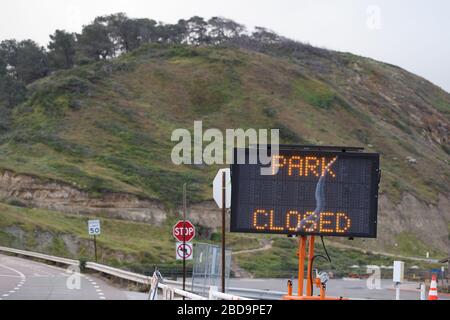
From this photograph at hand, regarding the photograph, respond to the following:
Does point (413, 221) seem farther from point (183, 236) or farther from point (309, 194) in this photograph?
point (309, 194)

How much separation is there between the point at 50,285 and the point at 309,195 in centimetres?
1638

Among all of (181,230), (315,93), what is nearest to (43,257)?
(181,230)

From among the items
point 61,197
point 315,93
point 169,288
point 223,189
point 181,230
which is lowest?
point 169,288

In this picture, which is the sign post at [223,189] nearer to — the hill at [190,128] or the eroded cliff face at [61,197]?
the eroded cliff face at [61,197]

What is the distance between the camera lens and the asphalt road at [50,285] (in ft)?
91.1

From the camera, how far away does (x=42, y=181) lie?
71.9 m

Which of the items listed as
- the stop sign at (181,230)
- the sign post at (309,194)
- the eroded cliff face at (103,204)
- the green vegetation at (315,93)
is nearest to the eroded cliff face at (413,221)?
the eroded cliff face at (103,204)

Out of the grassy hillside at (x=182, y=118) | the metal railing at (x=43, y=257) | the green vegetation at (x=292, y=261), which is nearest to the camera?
the metal railing at (x=43, y=257)

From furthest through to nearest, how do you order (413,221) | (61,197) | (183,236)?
(413,221), (61,197), (183,236)

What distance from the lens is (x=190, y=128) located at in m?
97.4

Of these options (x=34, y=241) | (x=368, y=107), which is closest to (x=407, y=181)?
(x=368, y=107)

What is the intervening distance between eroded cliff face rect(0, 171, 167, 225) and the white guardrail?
781 inches

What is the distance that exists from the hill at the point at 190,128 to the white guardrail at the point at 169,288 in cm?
2263
